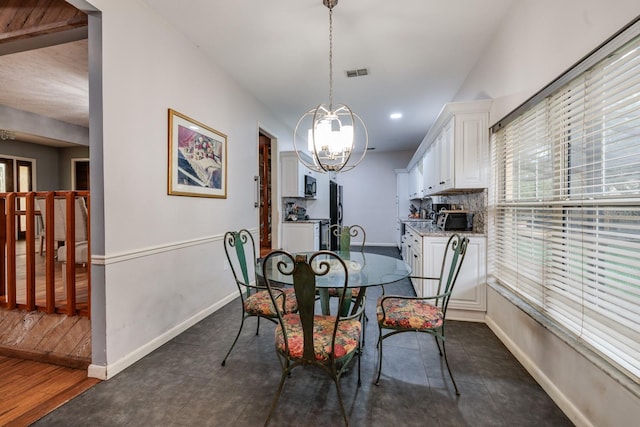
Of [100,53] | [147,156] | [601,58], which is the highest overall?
[100,53]

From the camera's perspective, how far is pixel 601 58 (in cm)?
138

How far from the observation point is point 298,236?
5352 millimetres

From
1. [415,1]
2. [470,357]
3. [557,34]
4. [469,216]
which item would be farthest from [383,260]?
[415,1]

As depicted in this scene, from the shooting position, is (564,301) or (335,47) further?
(335,47)

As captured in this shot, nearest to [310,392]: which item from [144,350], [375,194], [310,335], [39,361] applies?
[310,335]

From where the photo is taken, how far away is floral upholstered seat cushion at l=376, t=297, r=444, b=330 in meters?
1.83

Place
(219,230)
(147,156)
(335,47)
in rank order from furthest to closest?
(219,230) < (335,47) < (147,156)

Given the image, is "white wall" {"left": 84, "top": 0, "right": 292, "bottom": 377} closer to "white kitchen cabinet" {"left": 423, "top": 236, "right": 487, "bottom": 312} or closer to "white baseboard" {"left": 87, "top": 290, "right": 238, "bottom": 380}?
"white baseboard" {"left": 87, "top": 290, "right": 238, "bottom": 380}

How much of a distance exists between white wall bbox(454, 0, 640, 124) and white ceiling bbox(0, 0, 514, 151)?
0.67 feet

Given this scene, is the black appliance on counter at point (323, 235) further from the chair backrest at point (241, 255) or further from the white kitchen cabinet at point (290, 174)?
the chair backrest at point (241, 255)

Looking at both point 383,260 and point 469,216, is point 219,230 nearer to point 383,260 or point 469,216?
point 383,260

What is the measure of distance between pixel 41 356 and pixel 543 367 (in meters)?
3.48

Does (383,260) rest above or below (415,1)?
below

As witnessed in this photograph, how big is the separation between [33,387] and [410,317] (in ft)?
8.01
